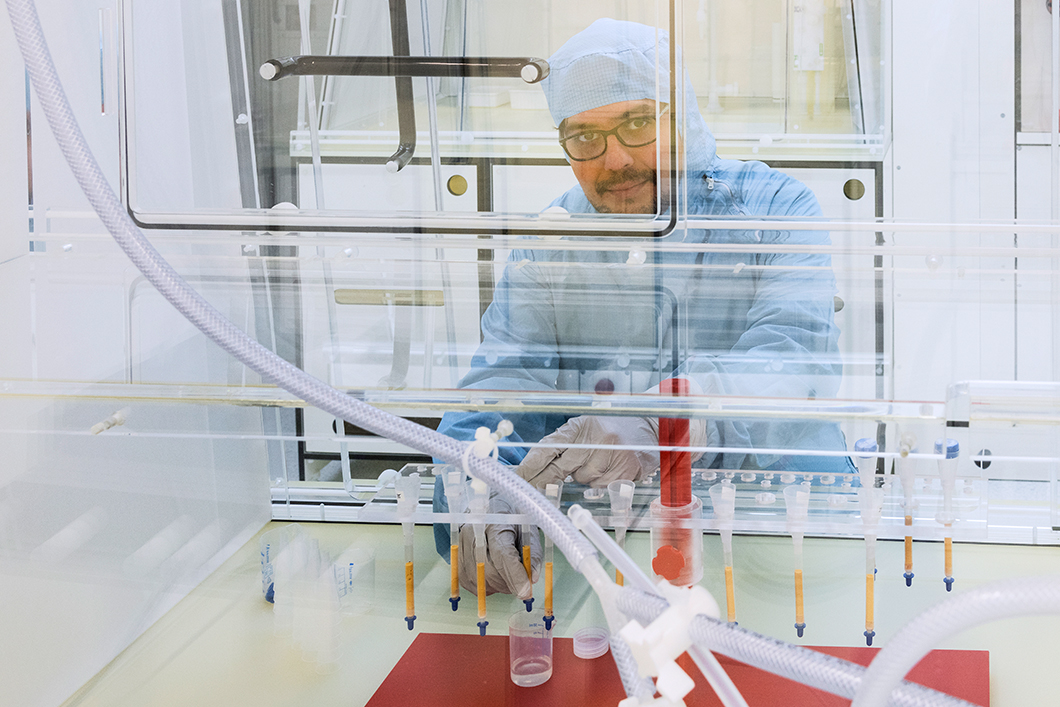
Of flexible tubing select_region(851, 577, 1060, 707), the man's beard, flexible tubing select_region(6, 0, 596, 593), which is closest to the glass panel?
the man's beard

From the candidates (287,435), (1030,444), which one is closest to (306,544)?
(287,435)

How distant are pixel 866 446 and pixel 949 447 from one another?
80mm

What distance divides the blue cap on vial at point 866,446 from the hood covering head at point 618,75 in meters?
0.38

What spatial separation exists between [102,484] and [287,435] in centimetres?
24

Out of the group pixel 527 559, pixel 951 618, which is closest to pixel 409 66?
pixel 527 559

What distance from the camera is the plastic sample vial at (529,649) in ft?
3.37

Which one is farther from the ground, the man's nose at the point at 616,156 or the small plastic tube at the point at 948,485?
the man's nose at the point at 616,156

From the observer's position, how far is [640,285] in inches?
40.8

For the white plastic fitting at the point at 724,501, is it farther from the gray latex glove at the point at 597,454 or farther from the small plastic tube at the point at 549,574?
the small plastic tube at the point at 549,574

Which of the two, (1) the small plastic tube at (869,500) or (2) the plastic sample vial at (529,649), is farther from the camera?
(2) the plastic sample vial at (529,649)

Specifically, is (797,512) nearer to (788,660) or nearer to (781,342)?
(781,342)

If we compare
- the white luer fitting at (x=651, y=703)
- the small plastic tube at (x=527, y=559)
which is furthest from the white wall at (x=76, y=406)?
the white luer fitting at (x=651, y=703)

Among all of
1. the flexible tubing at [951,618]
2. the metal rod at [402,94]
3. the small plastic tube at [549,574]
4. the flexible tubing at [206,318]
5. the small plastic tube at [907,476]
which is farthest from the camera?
the metal rod at [402,94]

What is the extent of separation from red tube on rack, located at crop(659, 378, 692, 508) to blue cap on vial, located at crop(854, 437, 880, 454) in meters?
0.18
